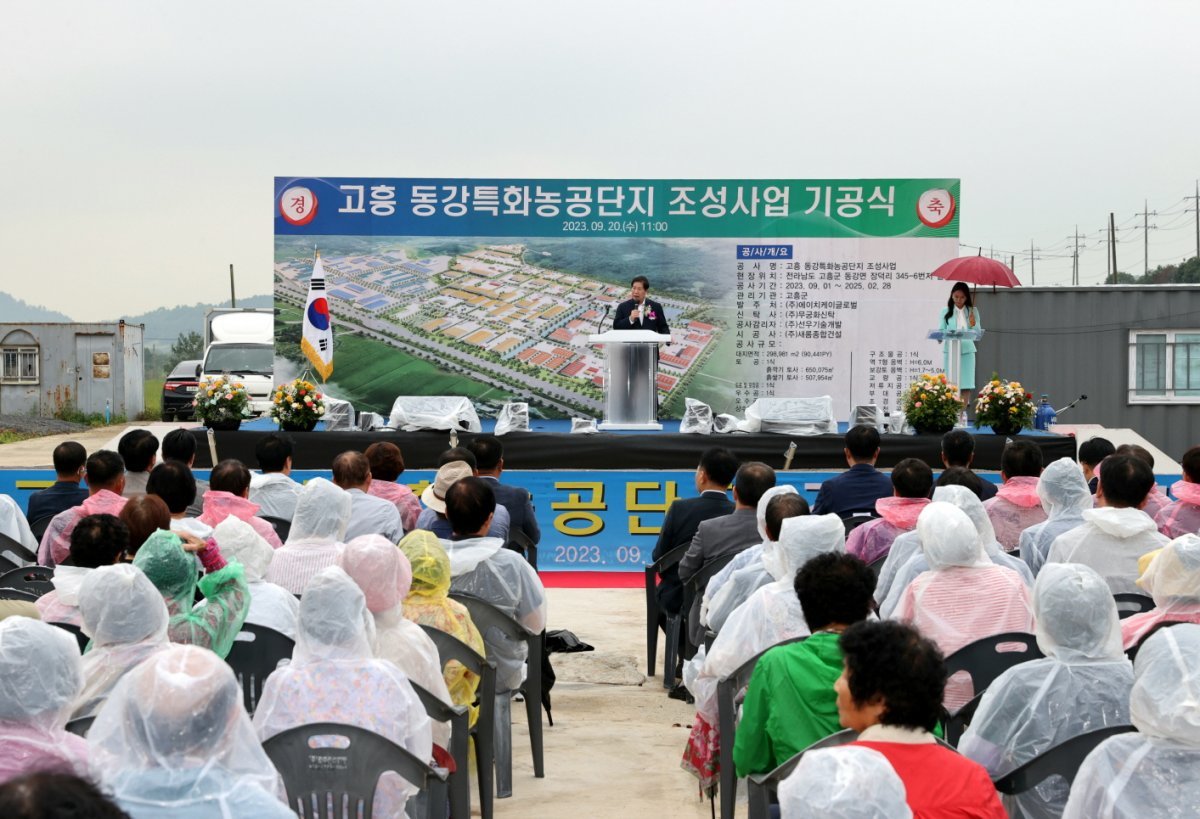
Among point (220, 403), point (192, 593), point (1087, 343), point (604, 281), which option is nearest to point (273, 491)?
point (192, 593)

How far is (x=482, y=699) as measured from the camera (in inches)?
181

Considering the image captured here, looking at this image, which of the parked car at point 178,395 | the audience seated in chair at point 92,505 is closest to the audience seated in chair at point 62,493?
the audience seated in chair at point 92,505

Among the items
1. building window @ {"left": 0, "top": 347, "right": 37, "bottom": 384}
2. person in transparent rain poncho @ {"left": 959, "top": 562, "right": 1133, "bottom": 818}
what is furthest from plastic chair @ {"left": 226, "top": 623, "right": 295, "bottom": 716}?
building window @ {"left": 0, "top": 347, "right": 37, "bottom": 384}

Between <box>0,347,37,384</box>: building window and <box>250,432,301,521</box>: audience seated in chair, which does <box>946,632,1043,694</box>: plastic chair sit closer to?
<box>250,432,301,521</box>: audience seated in chair

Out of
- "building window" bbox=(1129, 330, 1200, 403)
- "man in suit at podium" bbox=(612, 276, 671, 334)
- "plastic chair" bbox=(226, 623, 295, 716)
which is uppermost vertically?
"man in suit at podium" bbox=(612, 276, 671, 334)

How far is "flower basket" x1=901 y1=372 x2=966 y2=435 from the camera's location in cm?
1105

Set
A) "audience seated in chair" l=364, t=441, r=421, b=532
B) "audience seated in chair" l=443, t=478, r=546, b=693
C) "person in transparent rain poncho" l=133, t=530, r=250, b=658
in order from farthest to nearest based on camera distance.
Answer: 1. "audience seated in chair" l=364, t=441, r=421, b=532
2. "audience seated in chair" l=443, t=478, r=546, b=693
3. "person in transparent rain poncho" l=133, t=530, r=250, b=658

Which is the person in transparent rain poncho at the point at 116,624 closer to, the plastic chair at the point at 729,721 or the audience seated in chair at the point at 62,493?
the plastic chair at the point at 729,721

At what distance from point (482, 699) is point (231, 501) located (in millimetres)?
1967

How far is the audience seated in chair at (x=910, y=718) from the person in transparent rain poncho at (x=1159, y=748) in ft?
0.91

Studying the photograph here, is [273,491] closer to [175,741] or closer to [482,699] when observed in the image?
[482,699]

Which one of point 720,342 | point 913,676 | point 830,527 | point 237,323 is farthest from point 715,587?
point 237,323

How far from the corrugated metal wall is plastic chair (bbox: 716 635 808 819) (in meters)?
12.4

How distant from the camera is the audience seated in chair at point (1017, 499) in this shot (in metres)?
6.83
